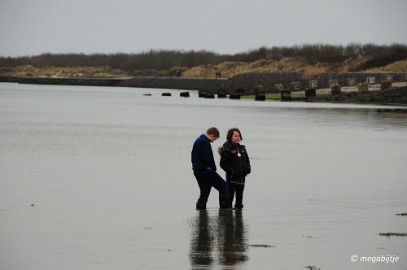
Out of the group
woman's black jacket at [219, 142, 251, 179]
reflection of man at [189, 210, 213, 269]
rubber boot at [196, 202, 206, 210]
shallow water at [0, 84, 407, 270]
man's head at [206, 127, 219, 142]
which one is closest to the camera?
reflection of man at [189, 210, 213, 269]

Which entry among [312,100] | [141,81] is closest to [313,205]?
[312,100]

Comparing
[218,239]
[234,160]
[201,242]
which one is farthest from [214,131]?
[201,242]

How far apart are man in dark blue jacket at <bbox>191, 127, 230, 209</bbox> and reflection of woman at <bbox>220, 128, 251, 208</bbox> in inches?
7.5

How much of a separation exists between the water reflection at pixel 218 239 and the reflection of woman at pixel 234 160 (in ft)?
1.74

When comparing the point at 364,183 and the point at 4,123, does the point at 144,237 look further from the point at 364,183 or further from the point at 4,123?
the point at 4,123

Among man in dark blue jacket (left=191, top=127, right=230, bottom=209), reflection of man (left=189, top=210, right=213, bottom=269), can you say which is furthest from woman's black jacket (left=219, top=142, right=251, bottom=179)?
reflection of man (left=189, top=210, right=213, bottom=269)

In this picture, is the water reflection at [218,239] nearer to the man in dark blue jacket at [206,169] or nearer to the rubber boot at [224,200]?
the rubber boot at [224,200]

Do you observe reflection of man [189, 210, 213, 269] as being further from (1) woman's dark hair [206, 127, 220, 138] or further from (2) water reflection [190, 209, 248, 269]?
(1) woman's dark hair [206, 127, 220, 138]

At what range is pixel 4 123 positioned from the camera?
49719 millimetres

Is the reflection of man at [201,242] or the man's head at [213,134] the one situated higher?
the man's head at [213,134]

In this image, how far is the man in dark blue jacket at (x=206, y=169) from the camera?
55.4 ft

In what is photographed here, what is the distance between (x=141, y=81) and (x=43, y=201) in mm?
178174

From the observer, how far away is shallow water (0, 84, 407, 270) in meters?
13.0

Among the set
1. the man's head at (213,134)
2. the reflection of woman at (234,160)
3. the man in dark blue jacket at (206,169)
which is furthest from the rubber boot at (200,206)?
the man's head at (213,134)
